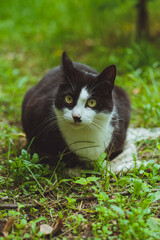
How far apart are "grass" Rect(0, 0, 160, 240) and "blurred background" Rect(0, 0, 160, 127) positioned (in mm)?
16

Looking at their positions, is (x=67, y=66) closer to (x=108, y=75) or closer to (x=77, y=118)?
(x=108, y=75)

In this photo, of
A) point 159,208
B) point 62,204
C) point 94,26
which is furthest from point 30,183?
point 94,26

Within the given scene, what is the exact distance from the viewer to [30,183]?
2.19 metres

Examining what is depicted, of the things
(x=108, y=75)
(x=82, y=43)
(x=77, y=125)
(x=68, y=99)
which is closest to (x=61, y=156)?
(x=77, y=125)

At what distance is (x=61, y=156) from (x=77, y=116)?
1.23 ft

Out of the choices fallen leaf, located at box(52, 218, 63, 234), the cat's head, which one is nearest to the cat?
the cat's head

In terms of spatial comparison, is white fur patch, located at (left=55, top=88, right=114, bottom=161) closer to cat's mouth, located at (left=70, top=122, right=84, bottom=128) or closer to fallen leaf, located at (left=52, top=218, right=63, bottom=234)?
cat's mouth, located at (left=70, top=122, right=84, bottom=128)

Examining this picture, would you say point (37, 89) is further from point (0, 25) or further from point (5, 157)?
point (0, 25)

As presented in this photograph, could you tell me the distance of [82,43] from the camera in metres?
5.41

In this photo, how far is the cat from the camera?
227 cm

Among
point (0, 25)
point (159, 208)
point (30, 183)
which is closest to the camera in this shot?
point (159, 208)

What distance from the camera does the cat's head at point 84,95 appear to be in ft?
7.24

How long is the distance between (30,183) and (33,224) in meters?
0.51

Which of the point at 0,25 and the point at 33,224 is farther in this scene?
the point at 0,25
